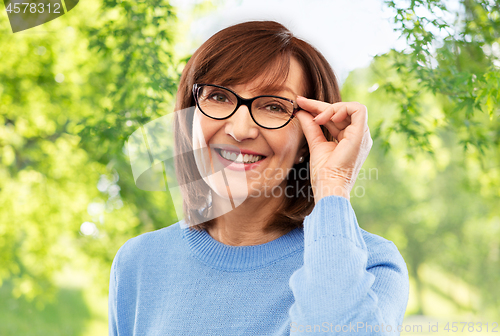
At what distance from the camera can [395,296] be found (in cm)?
103

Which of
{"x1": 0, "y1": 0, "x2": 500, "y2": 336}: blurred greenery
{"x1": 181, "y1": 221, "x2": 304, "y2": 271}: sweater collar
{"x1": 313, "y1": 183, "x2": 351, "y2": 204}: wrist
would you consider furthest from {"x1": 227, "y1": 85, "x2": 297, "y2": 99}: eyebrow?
{"x1": 0, "y1": 0, "x2": 500, "y2": 336}: blurred greenery

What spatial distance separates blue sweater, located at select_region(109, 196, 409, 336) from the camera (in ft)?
3.05

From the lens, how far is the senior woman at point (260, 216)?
104cm

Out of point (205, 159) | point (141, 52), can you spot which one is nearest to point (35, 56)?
point (141, 52)

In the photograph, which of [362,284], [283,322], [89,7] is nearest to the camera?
[362,284]

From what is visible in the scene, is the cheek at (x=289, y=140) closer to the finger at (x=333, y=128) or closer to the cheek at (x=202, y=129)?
the finger at (x=333, y=128)

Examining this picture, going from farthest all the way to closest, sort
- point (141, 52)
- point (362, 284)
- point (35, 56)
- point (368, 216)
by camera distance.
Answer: point (368, 216)
point (35, 56)
point (141, 52)
point (362, 284)

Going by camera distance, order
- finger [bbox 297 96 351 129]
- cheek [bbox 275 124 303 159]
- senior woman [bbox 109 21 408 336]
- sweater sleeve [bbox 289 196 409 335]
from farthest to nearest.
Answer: cheek [bbox 275 124 303 159], finger [bbox 297 96 351 129], senior woman [bbox 109 21 408 336], sweater sleeve [bbox 289 196 409 335]

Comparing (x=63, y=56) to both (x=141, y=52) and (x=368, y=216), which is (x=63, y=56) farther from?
(x=368, y=216)

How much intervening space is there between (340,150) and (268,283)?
507 mm

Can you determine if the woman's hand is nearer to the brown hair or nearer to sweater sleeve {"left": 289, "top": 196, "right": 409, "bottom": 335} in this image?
sweater sleeve {"left": 289, "top": 196, "right": 409, "bottom": 335}

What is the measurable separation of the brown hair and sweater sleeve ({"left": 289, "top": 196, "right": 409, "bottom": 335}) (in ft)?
1.20

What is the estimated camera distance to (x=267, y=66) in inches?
49.8

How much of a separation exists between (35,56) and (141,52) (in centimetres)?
246
